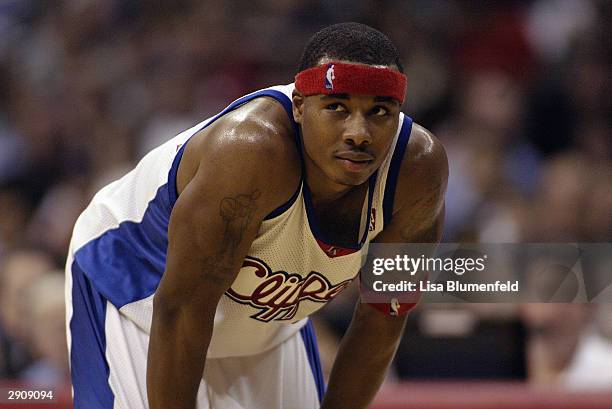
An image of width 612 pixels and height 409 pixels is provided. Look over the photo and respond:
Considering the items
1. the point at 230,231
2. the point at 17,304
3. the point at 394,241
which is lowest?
the point at 230,231

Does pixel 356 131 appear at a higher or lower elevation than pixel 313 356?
higher

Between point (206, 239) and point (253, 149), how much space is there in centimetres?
21

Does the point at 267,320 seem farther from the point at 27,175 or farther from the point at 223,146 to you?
the point at 27,175

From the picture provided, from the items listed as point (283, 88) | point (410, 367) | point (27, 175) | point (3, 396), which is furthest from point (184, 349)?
point (27, 175)

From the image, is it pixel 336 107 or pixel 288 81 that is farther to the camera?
pixel 288 81

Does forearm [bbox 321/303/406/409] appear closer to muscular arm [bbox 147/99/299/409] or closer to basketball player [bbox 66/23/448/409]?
basketball player [bbox 66/23/448/409]

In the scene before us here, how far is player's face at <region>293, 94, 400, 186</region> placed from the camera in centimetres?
219

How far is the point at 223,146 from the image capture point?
216 cm

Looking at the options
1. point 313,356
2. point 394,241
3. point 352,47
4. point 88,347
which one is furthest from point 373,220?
point 88,347

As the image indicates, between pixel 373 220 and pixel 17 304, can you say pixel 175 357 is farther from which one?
pixel 17 304

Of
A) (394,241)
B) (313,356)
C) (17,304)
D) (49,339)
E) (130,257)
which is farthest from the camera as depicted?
(17,304)

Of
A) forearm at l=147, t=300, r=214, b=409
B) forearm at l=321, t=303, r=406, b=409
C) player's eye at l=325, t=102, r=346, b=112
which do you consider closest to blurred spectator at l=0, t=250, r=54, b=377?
forearm at l=321, t=303, r=406, b=409

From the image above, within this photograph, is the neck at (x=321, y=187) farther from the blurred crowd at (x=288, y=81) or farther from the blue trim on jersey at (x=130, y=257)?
the blurred crowd at (x=288, y=81)

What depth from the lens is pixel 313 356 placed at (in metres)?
3.02
